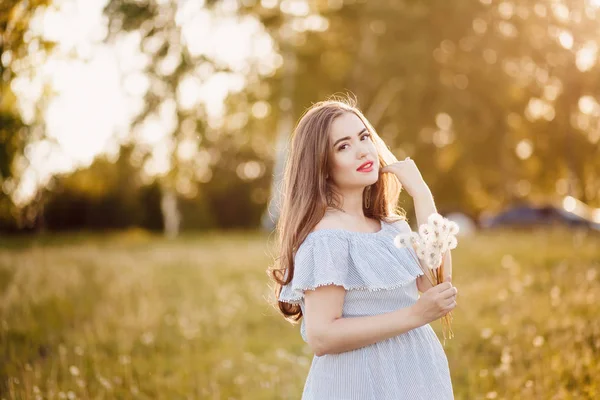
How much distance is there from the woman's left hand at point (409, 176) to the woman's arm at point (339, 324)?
68cm

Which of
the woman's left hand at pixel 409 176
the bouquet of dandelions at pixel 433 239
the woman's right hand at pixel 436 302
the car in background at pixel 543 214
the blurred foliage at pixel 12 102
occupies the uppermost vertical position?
the blurred foliage at pixel 12 102

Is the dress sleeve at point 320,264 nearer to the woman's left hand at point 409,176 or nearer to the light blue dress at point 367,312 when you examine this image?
the light blue dress at point 367,312

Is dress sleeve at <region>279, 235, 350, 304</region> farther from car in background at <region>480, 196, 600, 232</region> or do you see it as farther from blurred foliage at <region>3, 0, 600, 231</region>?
car in background at <region>480, 196, 600, 232</region>

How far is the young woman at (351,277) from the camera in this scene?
247cm

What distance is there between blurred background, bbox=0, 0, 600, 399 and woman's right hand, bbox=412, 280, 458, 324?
1138mm

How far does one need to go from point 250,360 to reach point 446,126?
18.5 m

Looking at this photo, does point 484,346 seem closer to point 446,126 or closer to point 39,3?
point 39,3

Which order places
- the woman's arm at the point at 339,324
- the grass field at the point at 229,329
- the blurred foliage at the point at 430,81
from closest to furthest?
1. the woman's arm at the point at 339,324
2. the grass field at the point at 229,329
3. the blurred foliage at the point at 430,81

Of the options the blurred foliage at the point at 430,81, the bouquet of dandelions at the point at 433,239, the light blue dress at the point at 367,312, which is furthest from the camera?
the blurred foliage at the point at 430,81

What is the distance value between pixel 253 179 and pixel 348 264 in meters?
32.0

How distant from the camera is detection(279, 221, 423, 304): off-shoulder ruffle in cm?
251

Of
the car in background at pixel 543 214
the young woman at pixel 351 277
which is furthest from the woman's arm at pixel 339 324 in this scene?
the car in background at pixel 543 214

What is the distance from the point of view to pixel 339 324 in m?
2.47

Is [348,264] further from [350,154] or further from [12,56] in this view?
[12,56]
